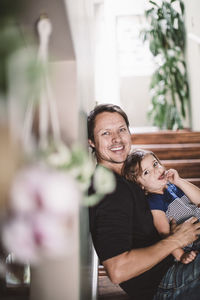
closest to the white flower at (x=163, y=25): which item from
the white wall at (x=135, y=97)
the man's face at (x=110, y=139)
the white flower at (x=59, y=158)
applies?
the white wall at (x=135, y=97)

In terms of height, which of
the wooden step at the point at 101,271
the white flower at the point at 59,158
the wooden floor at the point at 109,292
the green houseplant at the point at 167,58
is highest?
the green houseplant at the point at 167,58

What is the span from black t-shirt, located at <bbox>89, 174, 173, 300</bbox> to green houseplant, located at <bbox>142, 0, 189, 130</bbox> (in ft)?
10.3

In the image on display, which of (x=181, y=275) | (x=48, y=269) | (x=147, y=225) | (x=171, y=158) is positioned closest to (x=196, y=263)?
(x=181, y=275)

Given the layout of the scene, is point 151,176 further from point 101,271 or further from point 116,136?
point 101,271

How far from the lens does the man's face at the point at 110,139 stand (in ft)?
5.01

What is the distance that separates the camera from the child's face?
1.66 m

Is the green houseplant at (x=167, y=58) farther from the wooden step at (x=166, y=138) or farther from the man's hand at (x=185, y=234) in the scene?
the man's hand at (x=185, y=234)

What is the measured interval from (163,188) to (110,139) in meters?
0.44

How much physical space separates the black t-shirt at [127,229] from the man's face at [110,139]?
0.79 ft

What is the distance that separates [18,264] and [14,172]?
0.67 ft

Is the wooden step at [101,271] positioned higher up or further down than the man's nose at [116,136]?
further down

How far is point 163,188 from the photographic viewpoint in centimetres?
173

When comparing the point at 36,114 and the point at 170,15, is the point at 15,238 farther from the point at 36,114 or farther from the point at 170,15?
the point at 170,15

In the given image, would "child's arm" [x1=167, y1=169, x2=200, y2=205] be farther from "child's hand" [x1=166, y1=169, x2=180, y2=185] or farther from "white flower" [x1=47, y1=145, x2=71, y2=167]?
"white flower" [x1=47, y1=145, x2=71, y2=167]
